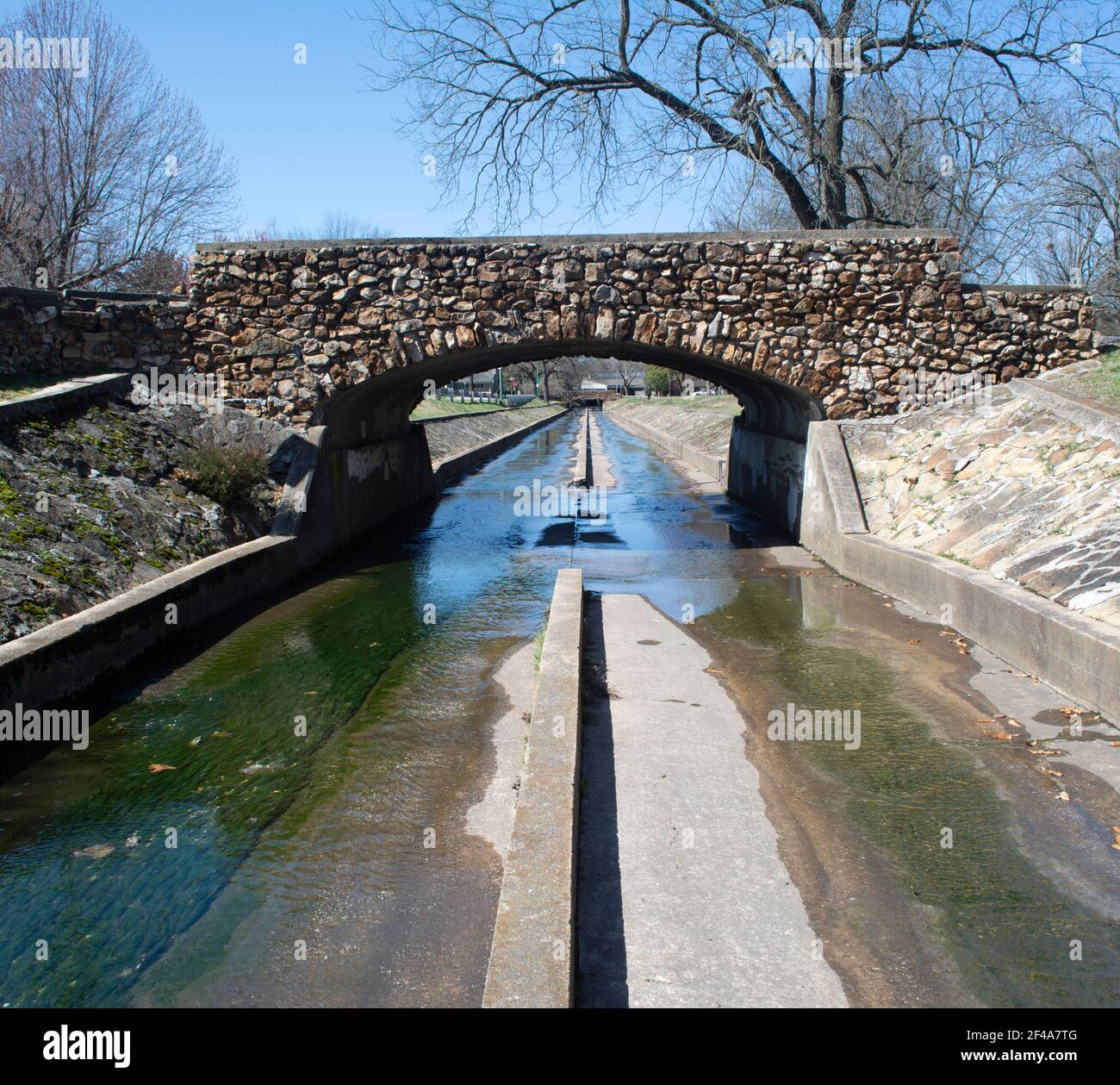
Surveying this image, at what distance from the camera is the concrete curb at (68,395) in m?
11.0

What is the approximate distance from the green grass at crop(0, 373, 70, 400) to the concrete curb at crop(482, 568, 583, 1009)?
29.0 ft

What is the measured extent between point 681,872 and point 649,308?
1030cm

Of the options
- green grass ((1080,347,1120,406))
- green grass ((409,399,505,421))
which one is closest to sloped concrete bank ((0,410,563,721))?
green grass ((1080,347,1120,406))

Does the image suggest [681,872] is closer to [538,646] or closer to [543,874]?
[543,874]

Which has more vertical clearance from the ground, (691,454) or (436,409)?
(436,409)

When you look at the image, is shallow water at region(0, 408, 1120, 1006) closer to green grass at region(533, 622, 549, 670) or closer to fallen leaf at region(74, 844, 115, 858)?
fallen leaf at region(74, 844, 115, 858)

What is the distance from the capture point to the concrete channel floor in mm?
3936

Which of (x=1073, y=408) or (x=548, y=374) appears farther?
(x=548, y=374)

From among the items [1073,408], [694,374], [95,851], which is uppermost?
[694,374]

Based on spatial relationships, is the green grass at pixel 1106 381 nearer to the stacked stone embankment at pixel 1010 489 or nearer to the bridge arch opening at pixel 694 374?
the stacked stone embankment at pixel 1010 489

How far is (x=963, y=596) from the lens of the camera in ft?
29.5

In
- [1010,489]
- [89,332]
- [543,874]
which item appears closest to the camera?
[543,874]

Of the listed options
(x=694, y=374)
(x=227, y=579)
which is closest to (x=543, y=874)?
(x=227, y=579)
